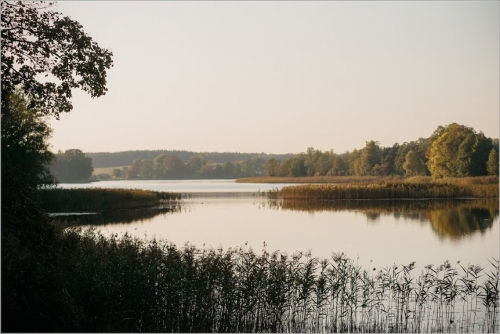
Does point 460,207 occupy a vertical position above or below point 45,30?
below

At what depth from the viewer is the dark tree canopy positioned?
8.29 metres

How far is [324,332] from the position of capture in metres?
9.25

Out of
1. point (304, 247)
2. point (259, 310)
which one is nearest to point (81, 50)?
point (259, 310)

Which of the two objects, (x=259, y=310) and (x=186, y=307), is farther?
(x=259, y=310)

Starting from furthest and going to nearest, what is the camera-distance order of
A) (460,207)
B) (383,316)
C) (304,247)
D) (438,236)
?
(460,207), (438,236), (304,247), (383,316)

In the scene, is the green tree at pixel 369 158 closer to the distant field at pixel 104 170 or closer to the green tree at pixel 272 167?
the green tree at pixel 272 167

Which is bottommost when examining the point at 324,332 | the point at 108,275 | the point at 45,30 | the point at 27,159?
the point at 324,332

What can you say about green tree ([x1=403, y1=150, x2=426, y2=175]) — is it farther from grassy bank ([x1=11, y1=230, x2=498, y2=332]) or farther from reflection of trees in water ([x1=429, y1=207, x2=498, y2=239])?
grassy bank ([x1=11, y1=230, x2=498, y2=332])

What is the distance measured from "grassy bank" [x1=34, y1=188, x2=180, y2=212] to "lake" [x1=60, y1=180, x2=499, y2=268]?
5.63 feet

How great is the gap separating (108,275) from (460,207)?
26.7 metres

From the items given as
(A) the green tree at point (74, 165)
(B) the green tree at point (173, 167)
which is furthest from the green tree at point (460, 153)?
(A) the green tree at point (74, 165)

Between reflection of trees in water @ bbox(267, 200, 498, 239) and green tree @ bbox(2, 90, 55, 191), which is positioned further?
reflection of trees in water @ bbox(267, 200, 498, 239)

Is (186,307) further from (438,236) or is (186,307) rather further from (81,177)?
(81,177)

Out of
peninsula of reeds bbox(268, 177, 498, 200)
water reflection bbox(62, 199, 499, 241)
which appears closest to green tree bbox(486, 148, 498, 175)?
peninsula of reeds bbox(268, 177, 498, 200)
